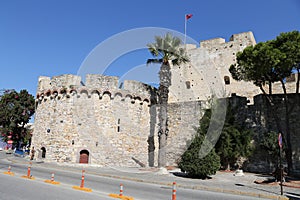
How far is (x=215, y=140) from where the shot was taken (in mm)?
15352

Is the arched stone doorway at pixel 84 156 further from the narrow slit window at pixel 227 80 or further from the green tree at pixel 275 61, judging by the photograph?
the narrow slit window at pixel 227 80

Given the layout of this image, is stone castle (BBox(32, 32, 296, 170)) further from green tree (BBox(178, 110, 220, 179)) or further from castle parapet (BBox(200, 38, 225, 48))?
castle parapet (BBox(200, 38, 225, 48))

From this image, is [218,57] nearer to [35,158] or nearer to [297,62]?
[297,62]

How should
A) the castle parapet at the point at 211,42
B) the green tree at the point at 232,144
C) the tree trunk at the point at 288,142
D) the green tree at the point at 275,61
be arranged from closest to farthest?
the green tree at the point at 275,61
the tree trunk at the point at 288,142
the green tree at the point at 232,144
the castle parapet at the point at 211,42

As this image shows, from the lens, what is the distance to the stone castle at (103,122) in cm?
1775

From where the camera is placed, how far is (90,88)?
60.3 feet

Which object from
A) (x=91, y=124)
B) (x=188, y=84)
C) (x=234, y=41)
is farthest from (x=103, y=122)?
(x=234, y=41)

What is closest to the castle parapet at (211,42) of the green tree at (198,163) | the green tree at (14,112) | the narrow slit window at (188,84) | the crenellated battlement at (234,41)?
the crenellated battlement at (234,41)

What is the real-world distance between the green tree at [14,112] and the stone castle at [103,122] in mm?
13941

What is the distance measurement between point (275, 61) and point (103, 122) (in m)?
12.0

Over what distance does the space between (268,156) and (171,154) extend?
700 cm

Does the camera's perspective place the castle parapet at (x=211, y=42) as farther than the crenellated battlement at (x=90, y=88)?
Yes

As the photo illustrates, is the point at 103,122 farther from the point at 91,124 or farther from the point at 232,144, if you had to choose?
the point at 232,144

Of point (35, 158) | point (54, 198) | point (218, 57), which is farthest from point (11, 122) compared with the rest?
point (54, 198)
